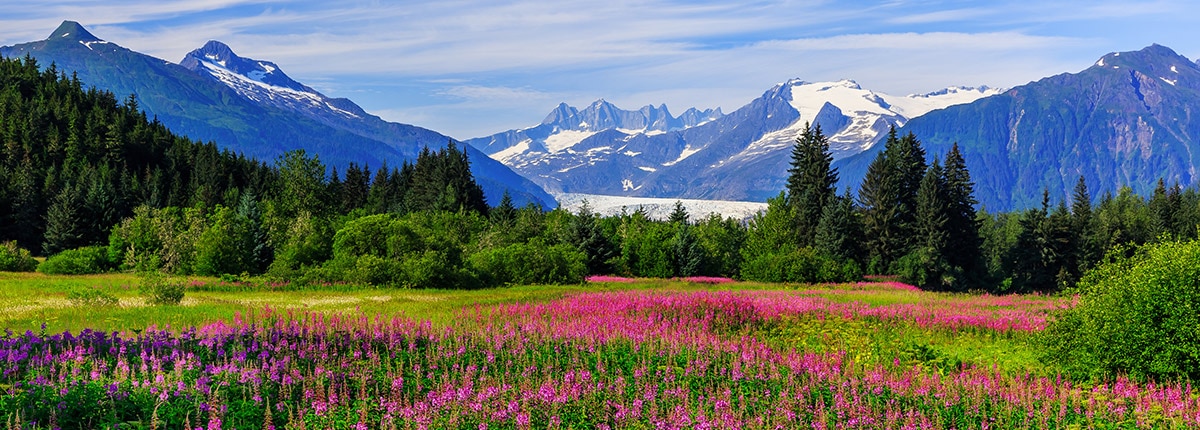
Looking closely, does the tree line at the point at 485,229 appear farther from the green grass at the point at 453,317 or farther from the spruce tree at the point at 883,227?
the green grass at the point at 453,317

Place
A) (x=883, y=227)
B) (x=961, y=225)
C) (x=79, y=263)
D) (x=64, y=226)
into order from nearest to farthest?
(x=79, y=263)
(x=883, y=227)
(x=961, y=225)
(x=64, y=226)

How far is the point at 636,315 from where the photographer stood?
80.3 feet

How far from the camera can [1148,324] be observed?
15523mm

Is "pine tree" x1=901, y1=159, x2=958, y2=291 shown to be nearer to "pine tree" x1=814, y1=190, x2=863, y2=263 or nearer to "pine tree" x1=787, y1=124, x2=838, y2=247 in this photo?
"pine tree" x1=814, y1=190, x2=863, y2=263

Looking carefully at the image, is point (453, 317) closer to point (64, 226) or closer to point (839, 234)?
point (839, 234)

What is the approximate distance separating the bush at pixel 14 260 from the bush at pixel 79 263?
7.13 ft

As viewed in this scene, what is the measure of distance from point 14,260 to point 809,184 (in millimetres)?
70700

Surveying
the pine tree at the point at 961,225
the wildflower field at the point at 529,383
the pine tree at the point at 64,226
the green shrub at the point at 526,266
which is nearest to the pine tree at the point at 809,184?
the pine tree at the point at 961,225

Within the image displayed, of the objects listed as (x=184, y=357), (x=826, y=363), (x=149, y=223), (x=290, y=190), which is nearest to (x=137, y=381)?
(x=184, y=357)

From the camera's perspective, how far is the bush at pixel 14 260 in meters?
59.7

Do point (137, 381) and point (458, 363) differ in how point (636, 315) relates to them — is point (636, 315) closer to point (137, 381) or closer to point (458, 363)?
point (458, 363)

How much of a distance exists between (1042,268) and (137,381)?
88236 millimetres

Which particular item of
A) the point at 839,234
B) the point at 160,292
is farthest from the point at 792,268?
the point at 160,292

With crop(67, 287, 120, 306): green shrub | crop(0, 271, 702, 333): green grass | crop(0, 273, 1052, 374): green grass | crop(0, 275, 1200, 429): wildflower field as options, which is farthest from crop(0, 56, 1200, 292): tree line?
crop(0, 275, 1200, 429): wildflower field
